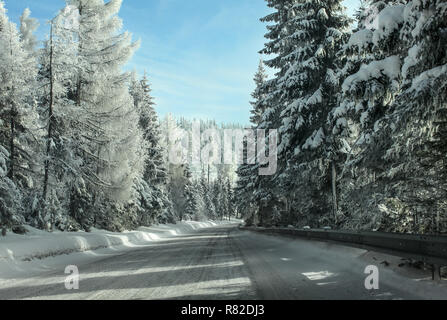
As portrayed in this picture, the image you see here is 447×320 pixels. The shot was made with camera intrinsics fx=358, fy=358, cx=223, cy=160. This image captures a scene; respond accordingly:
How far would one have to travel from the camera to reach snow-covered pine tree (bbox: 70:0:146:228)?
830 inches

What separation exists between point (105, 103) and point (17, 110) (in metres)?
7.09

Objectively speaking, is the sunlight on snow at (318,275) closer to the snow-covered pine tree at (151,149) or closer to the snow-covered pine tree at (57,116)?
the snow-covered pine tree at (57,116)

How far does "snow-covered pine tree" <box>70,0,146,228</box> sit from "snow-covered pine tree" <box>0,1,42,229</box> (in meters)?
2.89

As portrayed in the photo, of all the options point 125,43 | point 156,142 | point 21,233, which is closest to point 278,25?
point 125,43

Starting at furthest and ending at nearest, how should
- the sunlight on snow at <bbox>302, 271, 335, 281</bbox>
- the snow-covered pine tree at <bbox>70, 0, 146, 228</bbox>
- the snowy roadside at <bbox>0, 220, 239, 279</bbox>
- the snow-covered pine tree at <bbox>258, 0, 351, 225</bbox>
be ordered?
the snow-covered pine tree at <bbox>70, 0, 146, 228</bbox> → the snow-covered pine tree at <bbox>258, 0, 351, 225</bbox> → the snowy roadside at <bbox>0, 220, 239, 279</bbox> → the sunlight on snow at <bbox>302, 271, 335, 281</bbox>

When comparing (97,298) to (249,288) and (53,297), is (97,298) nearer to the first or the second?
(53,297)

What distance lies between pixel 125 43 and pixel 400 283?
2246 cm

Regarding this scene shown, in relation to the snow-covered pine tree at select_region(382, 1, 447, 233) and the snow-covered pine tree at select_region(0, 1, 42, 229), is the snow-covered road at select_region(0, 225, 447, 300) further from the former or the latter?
the snow-covered pine tree at select_region(0, 1, 42, 229)

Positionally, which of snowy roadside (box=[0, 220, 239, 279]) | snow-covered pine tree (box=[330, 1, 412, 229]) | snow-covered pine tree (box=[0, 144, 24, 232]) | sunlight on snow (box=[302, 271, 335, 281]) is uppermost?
snow-covered pine tree (box=[330, 1, 412, 229])

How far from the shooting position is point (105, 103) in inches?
898

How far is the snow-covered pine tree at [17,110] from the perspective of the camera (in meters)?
15.8

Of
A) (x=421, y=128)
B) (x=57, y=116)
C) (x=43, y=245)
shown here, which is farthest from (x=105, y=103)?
(x=421, y=128)

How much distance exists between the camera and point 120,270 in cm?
923

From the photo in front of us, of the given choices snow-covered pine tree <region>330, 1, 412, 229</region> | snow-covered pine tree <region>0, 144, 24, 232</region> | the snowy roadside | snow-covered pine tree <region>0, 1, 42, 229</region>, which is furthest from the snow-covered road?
snow-covered pine tree <region>0, 1, 42, 229</region>
